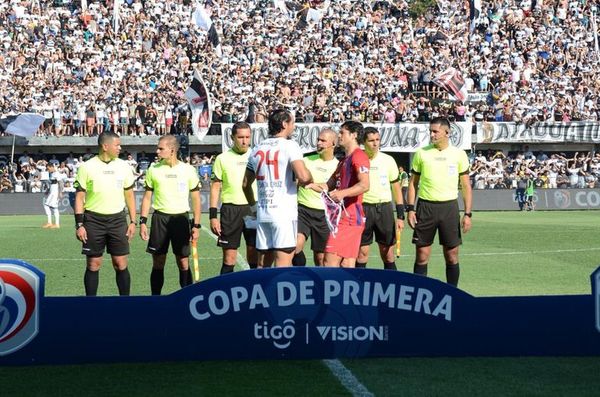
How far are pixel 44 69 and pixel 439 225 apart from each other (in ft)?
116

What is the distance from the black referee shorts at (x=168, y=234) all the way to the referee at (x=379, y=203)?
7.12 ft

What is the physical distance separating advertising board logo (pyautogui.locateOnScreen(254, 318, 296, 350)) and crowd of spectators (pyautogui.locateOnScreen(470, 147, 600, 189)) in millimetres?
34872

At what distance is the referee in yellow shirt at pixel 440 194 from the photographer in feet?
39.8

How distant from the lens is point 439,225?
12164mm

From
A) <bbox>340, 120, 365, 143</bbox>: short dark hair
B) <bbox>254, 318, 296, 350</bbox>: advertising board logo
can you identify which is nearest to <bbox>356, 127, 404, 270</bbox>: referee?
<bbox>340, 120, 365, 143</bbox>: short dark hair

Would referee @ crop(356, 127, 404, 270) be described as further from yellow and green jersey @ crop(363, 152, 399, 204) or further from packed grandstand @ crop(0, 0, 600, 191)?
packed grandstand @ crop(0, 0, 600, 191)

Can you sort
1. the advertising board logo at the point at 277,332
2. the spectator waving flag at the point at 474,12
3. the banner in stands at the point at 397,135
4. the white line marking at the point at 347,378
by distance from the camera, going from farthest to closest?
the spectator waving flag at the point at 474,12 → the banner in stands at the point at 397,135 → the advertising board logo at the point at 277,332 → the white line marking at the point at 347,378

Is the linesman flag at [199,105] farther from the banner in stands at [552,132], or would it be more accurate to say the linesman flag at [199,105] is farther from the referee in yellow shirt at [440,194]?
the referee in yellow shirt at [440,194]

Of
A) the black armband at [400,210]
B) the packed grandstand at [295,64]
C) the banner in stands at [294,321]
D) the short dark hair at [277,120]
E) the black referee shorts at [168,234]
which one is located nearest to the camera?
the banner in stands at [294,321]

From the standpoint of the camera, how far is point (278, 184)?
997cm

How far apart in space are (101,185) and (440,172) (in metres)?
3.87

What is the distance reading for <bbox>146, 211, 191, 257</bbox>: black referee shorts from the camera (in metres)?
12.0

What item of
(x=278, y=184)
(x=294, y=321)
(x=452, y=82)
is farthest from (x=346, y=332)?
(x=452, y=82)

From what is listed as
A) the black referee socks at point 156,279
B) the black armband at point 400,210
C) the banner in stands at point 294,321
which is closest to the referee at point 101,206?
the black referee socks at point 156,279
